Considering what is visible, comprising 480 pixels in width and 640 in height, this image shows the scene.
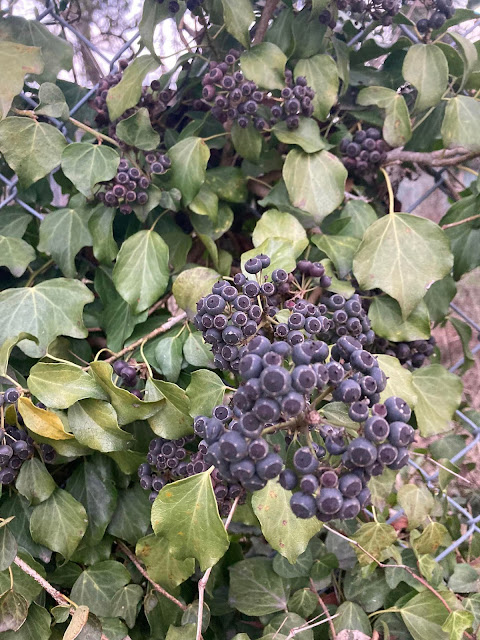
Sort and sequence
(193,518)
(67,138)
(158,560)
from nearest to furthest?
(193,518)
(158,560)
(67,138)

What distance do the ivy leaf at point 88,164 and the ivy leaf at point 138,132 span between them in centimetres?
6

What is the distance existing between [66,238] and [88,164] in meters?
0.19

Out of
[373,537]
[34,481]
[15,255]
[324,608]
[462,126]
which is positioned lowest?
[324,608]

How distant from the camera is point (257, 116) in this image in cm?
111

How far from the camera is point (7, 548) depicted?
0.93m

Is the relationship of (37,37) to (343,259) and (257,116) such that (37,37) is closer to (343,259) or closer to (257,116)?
(257,116)

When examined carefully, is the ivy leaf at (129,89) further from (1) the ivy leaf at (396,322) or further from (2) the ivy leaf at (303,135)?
(1) the ivy leaf at (396,322)

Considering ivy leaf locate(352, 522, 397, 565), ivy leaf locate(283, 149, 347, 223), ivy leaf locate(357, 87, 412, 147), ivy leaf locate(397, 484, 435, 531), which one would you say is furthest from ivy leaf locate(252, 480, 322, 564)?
ivy leaf locate(357, 87, 412, 147)

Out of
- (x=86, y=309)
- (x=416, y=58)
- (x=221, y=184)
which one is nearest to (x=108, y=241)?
(x=86, y=309)

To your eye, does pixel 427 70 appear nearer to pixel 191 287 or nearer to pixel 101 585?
pixel 191 287

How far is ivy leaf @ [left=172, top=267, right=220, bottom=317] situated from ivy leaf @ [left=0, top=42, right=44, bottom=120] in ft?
1.67

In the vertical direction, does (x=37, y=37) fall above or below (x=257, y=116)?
above

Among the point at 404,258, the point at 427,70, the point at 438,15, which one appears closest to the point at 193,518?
the point at 404,258

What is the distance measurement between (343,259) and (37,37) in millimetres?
946
